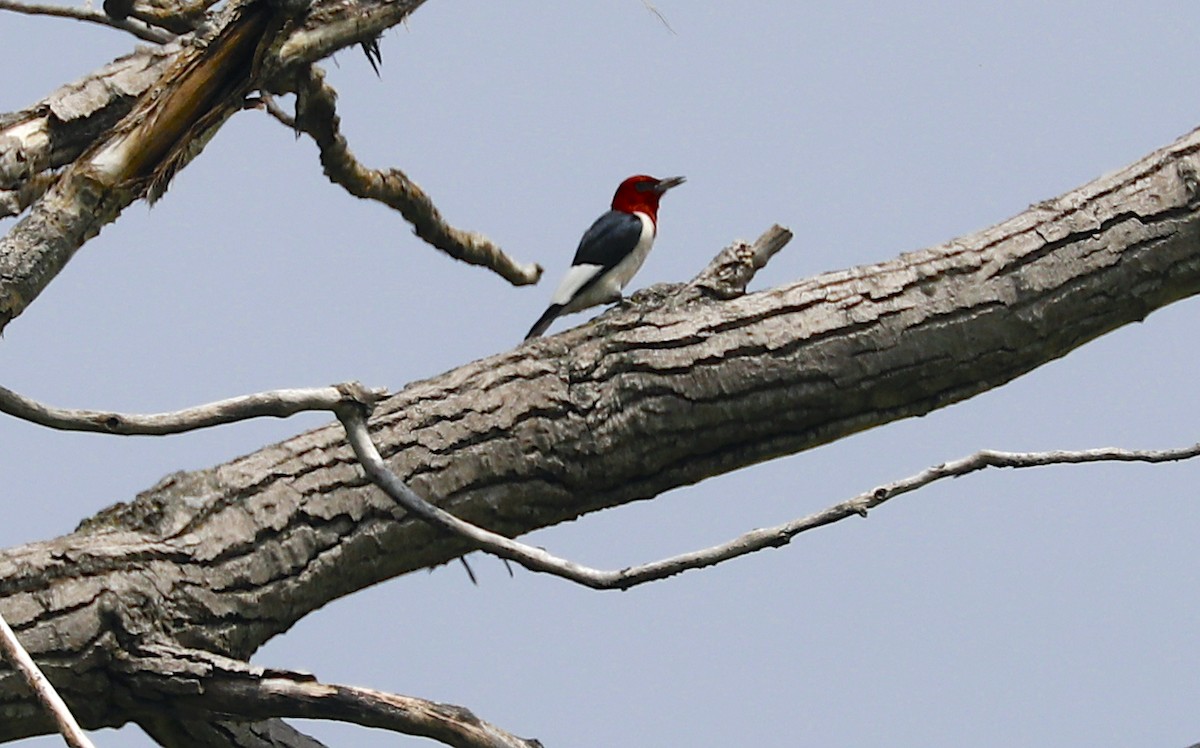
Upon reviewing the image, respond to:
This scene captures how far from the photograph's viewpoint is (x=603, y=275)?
4613 mm

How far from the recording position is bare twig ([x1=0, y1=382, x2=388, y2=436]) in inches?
99.6

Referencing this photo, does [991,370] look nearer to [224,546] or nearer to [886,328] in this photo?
[886,328]

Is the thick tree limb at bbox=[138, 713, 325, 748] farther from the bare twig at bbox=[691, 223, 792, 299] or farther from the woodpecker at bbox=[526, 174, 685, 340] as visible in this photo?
the woodpecker at bbox=[526, 174, 685, 340]

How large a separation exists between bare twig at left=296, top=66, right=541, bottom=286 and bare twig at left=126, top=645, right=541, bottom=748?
1.42m

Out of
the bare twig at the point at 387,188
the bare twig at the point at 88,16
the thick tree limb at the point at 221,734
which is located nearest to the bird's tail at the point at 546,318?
the bare twig at the point at 387,188

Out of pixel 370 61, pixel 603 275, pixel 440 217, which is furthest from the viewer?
pixel 603 275

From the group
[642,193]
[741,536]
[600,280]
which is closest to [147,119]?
[741,536]

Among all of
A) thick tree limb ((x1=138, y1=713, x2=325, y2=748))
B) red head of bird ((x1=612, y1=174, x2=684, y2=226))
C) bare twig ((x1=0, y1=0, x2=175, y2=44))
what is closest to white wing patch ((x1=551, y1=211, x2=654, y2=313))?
red head of bird ((x1=612, y1=174, x2=684, y2=226))

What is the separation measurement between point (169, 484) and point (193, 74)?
0.86 m

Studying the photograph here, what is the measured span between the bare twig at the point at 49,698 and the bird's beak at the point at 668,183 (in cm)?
362

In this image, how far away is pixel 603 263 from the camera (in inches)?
182

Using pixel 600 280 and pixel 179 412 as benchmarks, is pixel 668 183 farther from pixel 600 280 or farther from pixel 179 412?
pixel 179 412

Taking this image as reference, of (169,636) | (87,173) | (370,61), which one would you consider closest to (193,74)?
(87,173)

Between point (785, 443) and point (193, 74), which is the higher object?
point (193, 74)
